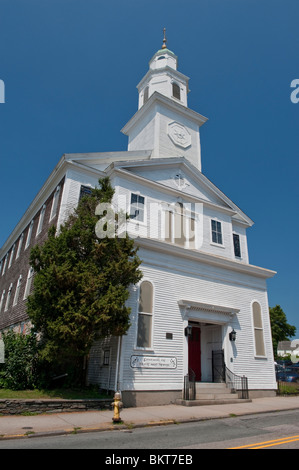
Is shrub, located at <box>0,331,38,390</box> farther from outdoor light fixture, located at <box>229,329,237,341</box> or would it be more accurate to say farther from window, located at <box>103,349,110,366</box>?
outdoor light fixture, located at <box>229,329,237,341</box>

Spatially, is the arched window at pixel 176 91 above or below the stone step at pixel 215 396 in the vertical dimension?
above

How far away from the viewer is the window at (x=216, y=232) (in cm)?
1938

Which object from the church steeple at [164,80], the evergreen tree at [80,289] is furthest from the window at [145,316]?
the church steeple at [164,80]

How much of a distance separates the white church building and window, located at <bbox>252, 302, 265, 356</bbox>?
0.05 metres

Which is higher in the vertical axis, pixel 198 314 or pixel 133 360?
pixel 198 314

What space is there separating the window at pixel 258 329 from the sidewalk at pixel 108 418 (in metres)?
4.28

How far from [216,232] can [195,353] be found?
6926mm

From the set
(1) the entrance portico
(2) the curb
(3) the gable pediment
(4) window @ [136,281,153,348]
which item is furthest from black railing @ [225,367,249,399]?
(3) the gable pediment

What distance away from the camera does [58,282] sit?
1098 centimetres

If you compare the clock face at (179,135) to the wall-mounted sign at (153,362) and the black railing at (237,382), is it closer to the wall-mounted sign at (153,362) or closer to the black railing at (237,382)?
the wall-mounted sign at (153,362)

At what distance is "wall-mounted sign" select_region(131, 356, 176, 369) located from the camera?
1296 cm
